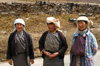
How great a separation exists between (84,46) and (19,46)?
1470 mm

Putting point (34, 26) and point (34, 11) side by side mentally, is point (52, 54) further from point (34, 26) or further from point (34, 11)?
point (34, 11)

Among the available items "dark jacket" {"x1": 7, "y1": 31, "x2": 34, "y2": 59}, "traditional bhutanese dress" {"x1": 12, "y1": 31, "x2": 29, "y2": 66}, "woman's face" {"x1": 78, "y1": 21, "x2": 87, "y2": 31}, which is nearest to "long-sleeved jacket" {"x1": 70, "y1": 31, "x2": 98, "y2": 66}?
"woman's face" {"x1": 78, "y1": 21, "x2": 87, "y2": 31}

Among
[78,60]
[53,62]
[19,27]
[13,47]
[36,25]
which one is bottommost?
[36,25]

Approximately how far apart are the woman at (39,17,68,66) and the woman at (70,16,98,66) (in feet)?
1.08

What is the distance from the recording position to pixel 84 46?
2.83 meters

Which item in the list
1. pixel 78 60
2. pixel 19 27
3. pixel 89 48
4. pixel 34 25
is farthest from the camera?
pixel 34 25

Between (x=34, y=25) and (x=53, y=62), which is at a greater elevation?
(x=53, y=62)

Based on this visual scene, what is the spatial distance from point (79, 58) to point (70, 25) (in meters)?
8.04

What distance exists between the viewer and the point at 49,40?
3107mm

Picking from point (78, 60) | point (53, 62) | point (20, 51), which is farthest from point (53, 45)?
point (20, 51)

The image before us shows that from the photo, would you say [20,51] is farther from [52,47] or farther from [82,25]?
[82,25]

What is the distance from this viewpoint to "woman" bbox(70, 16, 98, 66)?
281cm

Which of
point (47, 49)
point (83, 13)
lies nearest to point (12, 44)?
point (47, 49)

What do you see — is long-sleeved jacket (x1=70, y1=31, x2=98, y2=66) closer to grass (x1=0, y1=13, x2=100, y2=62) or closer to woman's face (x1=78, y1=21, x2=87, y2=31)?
woman's face (x1=78, y1=21, x2=87, y2=31)
